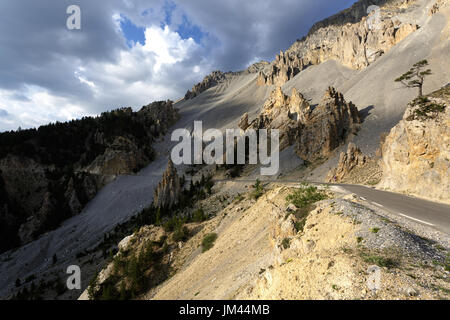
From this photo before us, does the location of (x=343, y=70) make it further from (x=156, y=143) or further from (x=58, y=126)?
(x=58, y=126)

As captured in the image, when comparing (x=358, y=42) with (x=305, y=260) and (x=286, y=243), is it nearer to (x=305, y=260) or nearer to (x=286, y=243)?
(x=286, y=243)

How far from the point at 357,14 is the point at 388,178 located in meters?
145

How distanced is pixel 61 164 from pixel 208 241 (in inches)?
3066

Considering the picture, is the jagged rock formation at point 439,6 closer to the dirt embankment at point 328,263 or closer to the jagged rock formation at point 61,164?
the dirt embankment at point 328,263

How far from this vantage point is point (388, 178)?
715 inches

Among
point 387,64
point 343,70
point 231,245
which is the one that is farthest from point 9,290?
point 343,70

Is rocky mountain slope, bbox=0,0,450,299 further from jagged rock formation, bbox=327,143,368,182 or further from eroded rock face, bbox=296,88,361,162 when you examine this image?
jagged rock formation, bbox=327,143,368,182

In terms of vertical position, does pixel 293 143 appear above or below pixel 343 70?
below

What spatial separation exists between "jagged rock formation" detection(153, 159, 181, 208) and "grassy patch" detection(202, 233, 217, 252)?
23.4m

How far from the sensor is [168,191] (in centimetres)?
4278

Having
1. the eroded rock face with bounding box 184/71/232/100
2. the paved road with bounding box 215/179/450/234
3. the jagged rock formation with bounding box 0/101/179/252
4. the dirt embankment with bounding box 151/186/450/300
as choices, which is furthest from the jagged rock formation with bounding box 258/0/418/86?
the dirt embankment with bounding box 151/186/450/300

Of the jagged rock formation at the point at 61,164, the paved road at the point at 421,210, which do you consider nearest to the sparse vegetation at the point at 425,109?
the paved road at the point at 421,210

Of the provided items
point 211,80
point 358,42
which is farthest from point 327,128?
point 211,80

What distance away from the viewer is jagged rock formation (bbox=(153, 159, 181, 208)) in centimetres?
4172
